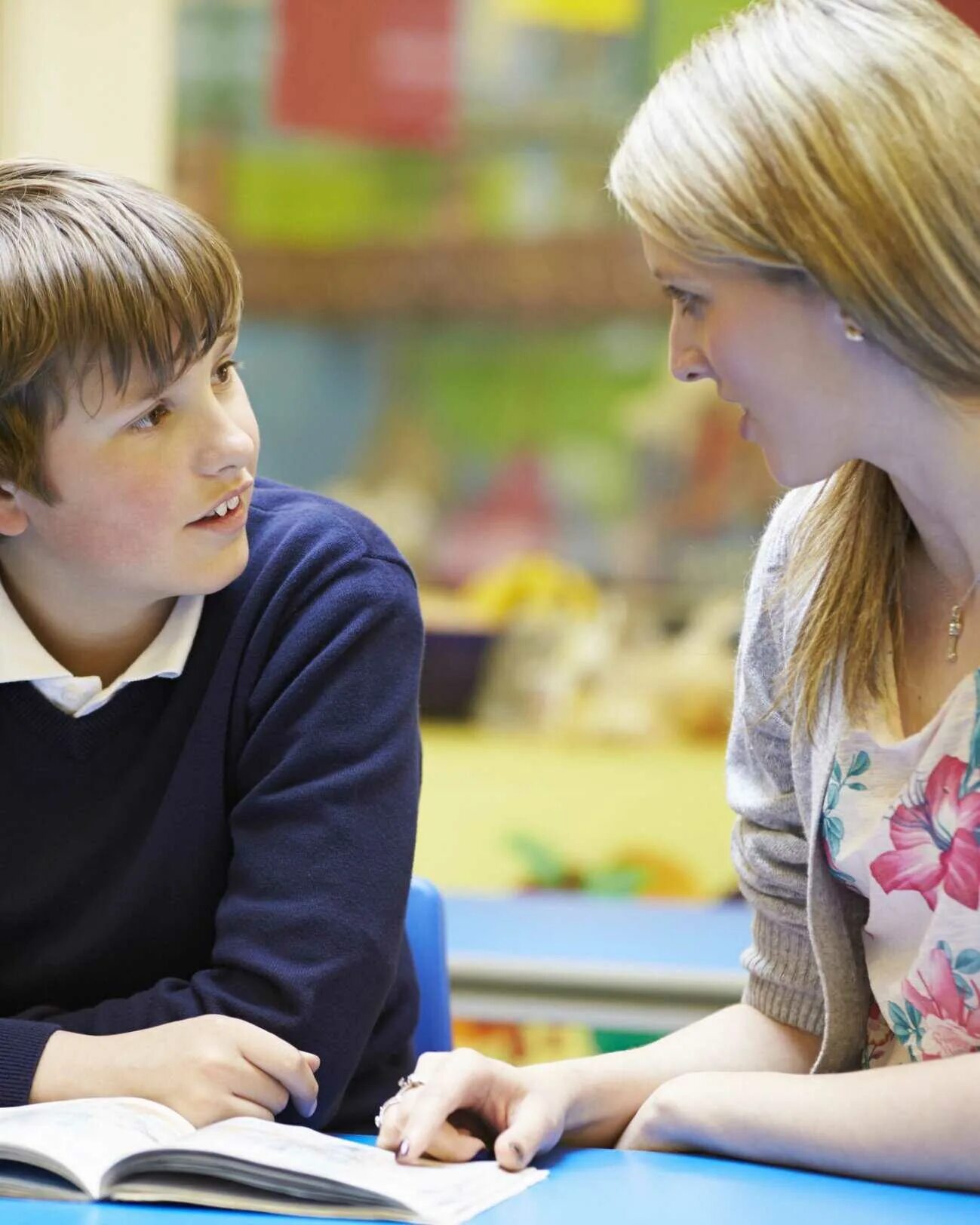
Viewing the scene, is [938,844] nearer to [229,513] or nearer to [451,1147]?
[451,1147]

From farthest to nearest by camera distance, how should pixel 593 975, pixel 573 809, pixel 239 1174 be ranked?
pixel 573 809 → pixel 593 975 → pixel 239 1174

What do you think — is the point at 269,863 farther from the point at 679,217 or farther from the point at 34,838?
the point at 679,217

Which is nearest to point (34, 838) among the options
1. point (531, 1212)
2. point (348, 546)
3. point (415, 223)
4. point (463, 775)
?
point (348, 546)

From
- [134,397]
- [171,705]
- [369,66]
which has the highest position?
[369,66]

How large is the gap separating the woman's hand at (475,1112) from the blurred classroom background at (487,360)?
1.88m

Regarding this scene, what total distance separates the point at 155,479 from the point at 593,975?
38.5 inches

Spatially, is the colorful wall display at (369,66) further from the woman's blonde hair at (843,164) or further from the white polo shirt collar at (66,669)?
the woman's blonde hair at (843,164)

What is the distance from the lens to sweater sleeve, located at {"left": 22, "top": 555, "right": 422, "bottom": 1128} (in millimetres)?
1054

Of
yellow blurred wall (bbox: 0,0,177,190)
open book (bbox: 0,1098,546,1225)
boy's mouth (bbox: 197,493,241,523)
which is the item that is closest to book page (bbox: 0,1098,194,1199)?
open book (bbox: 0,1098,546,1225)

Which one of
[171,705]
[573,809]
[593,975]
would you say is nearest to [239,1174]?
[171,705]

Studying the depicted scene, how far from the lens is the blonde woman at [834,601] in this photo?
84 centimetres

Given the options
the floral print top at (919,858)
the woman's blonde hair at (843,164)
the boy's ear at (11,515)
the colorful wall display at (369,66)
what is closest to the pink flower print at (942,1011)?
the floral print top at (919,858)

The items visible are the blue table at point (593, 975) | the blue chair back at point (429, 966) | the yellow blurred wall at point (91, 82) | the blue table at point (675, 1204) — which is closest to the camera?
the blue table at point (675, 1204)

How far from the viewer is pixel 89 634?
3.92 feet
